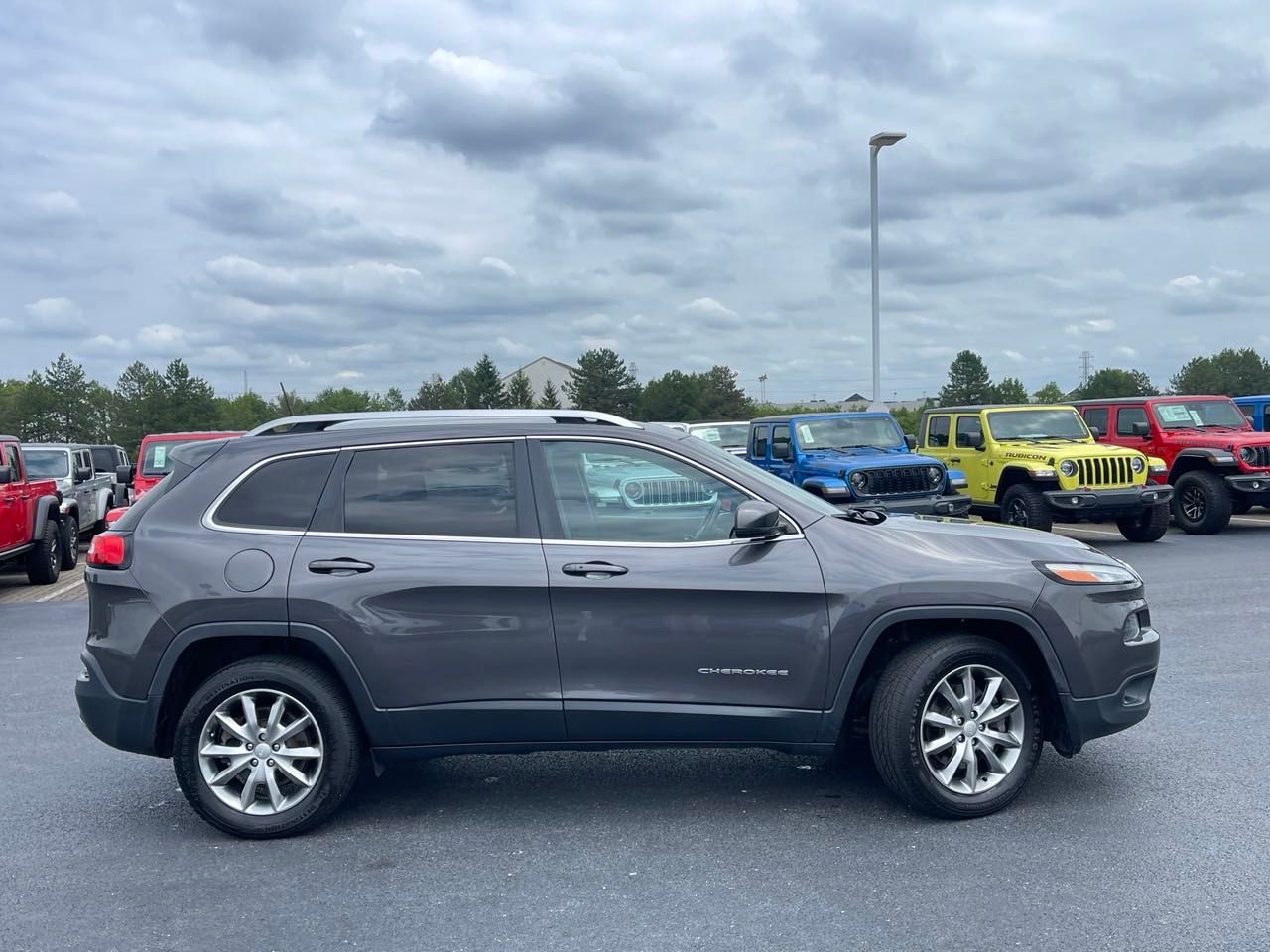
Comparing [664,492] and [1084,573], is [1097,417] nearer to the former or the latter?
[1084,573]

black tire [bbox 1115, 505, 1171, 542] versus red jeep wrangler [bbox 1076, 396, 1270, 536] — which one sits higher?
red jeep wrangler [bbox 1076, 396, 1270, 536]

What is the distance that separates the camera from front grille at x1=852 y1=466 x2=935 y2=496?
46.8 feet

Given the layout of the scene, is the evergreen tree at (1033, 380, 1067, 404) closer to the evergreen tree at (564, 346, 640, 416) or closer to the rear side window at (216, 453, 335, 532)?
the evergreen tree at (564, 346, 640, 416)

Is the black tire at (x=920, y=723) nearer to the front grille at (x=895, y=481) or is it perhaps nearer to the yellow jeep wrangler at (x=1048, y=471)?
the front grille at (x=895, y=481)

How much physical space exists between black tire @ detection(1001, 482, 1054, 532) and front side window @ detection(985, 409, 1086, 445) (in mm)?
1195

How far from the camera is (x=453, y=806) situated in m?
5.22

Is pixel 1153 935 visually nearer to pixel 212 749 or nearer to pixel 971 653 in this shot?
pixel 971 653

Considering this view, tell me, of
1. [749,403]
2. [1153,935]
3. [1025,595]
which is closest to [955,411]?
[1025,595]

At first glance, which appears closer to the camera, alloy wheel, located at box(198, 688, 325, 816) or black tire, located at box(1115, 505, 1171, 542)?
alloy wheel, located at box(198, 688, 325, 816)

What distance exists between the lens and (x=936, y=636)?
4859 millimetres

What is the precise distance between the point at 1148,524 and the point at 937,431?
3.37 m

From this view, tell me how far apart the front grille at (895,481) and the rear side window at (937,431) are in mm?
3054

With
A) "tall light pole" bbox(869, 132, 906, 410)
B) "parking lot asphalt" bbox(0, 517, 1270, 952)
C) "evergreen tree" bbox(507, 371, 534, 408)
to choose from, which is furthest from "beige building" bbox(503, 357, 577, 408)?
"parking lot asphalt" bbox(0, 517, 1270, 952)

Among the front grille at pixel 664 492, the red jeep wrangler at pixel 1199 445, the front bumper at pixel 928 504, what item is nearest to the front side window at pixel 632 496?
the front grille at pixel 664 492
